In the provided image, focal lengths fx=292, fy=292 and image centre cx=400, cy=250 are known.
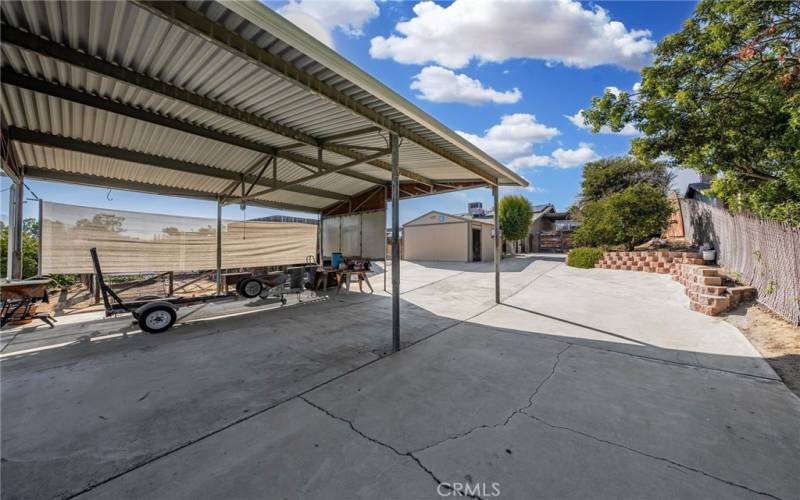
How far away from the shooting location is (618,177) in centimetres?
1661

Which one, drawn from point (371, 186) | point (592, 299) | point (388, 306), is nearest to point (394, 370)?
point (388, 306)

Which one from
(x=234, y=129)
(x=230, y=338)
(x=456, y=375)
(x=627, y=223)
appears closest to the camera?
(x=456, y=375)

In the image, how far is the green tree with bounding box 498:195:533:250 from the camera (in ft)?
59.2

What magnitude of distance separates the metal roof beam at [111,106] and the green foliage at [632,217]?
506 inches

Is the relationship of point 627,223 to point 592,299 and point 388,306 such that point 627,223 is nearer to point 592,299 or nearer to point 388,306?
point 592,299

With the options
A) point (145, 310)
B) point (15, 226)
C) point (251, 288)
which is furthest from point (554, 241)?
point (15, 226)

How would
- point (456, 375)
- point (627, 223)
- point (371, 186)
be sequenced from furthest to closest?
point (627, 223), point (371, 186), point (456, 375)

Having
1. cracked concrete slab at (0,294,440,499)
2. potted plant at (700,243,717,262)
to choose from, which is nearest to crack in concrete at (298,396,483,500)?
cracked concrete slab at (0,294,440,499)

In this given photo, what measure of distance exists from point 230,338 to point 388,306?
3123 mm

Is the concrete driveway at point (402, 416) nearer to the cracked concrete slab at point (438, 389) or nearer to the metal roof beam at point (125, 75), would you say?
the cracked concrete slab at point (438, 389)

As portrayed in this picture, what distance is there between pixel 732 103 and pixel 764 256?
2.78 meters

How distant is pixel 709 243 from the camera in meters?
9.02

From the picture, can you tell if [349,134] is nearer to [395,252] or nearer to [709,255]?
[395,252]

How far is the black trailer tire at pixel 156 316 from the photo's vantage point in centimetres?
454
